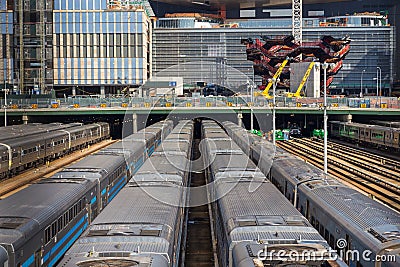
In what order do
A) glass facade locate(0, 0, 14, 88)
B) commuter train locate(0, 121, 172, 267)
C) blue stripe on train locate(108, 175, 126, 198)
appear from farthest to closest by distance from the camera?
glass facade locate(0, 0, 14, 88), blue stripe on train locate(108, 175, 126, 198), commuter train locate(0, 121, 172, 267)

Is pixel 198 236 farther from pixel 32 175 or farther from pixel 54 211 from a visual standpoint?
pixel 32 175

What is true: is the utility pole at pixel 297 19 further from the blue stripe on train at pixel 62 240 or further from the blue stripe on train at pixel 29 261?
the blue stripe on train at pixel 29 261

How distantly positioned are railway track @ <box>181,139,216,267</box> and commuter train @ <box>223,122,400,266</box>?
465 centimetres

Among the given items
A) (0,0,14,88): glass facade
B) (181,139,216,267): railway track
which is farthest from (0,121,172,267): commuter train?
(0,0,14,88): glass facade

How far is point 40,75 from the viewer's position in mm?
128750

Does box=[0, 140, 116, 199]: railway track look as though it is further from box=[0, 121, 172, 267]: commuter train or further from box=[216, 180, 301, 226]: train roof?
box=[216, 180, 301, 226]: train roof

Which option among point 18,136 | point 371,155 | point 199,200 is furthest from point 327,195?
point 371,155

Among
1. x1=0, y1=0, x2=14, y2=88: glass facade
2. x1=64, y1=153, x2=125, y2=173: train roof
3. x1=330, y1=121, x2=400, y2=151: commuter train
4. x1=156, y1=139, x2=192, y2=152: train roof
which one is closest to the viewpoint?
x1=64, y1=153, x2=125, y2=173: train roof

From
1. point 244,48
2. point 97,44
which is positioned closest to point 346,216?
point 97,44

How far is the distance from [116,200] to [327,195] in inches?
319

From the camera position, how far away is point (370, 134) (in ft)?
228

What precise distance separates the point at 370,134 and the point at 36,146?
3891 cm

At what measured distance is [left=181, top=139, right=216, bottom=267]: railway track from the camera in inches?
1033

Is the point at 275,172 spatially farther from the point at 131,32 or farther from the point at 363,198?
the point at 131,32
